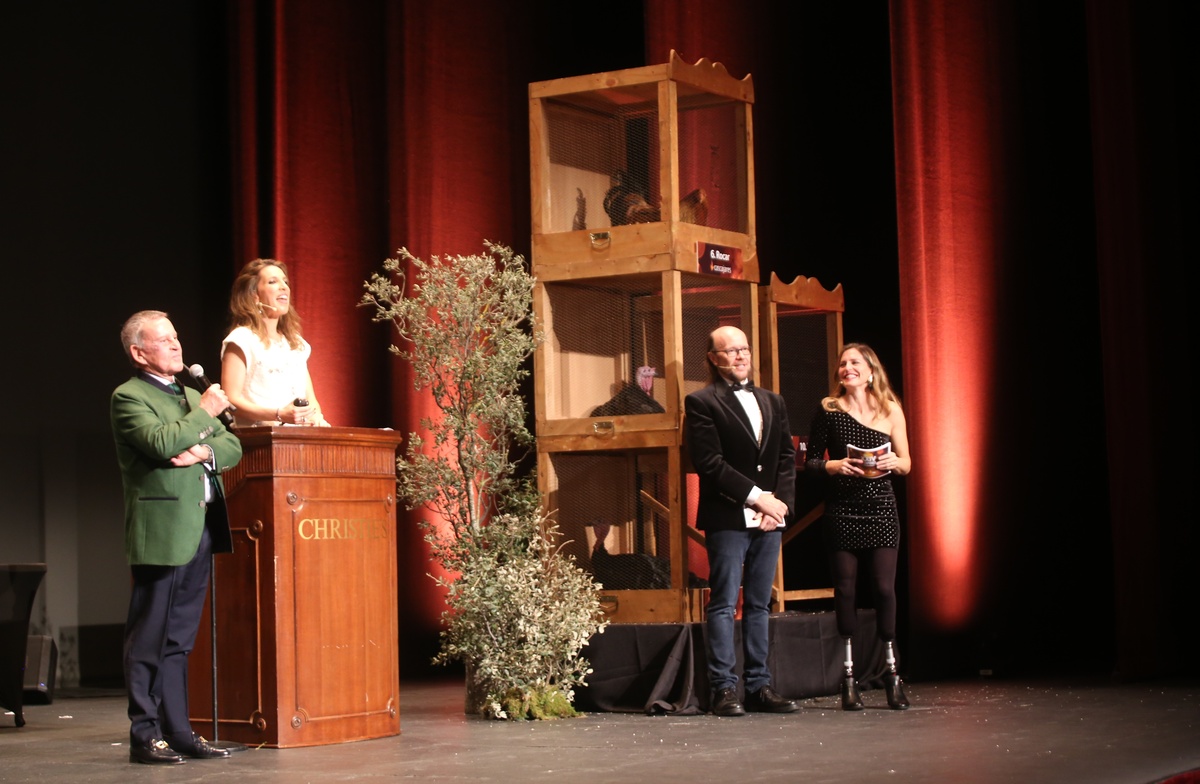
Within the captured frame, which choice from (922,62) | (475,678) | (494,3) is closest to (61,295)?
(494,3)

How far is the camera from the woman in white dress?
513 cm

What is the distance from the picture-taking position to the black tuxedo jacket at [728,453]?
18.5 ft

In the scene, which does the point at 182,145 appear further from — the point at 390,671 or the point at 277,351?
the point at 390,671

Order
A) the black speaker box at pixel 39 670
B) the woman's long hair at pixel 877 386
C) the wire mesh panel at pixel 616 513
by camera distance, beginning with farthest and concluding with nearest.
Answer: the black speaker box at pixel 39 670
the wire mesh panel at pixel 616 513
the woman's long hair at pixel 877 386

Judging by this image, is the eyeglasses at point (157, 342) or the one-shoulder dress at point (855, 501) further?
the one-shoulder dress at point (855, 501)

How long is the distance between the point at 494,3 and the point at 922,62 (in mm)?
2815

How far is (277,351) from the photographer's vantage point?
5.18 meters

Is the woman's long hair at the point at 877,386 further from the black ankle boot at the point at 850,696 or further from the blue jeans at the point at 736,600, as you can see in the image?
the black ankle boot at the point at 850,696

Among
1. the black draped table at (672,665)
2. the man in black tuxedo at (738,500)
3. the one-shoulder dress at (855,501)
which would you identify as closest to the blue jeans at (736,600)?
the man in black tuxedo at (738,500)

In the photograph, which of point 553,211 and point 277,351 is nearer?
point 277,351

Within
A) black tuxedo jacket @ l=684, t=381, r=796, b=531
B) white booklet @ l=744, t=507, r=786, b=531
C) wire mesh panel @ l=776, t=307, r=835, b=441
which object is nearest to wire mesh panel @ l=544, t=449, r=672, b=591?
black tuxedo jacket @ l=684, t=381, r=796, b=531

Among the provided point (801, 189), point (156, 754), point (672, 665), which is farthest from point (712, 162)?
point (156, 754)

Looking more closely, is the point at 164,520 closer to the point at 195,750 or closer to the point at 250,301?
the point at 195,750

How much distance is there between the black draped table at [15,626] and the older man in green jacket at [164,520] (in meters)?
1.63
